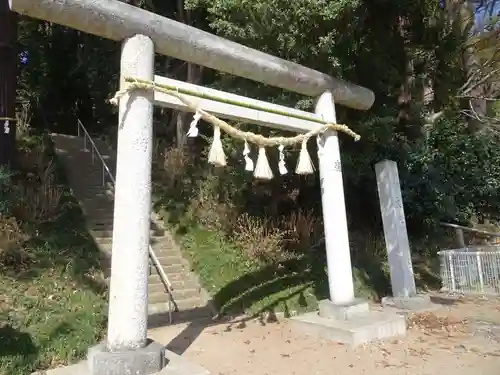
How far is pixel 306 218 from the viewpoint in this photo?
29.4 feet

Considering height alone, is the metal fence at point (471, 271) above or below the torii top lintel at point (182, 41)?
below

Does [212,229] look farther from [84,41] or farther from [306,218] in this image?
[84,41]

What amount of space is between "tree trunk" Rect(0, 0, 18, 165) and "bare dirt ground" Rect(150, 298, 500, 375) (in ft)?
15.9

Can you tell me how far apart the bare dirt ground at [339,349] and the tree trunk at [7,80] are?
4.84 meters

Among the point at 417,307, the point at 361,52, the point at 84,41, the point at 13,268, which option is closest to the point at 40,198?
the point at 13,268

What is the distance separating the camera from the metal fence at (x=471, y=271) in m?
8.74

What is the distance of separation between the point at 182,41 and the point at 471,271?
24.8ft

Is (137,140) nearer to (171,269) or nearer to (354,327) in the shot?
(354,327)

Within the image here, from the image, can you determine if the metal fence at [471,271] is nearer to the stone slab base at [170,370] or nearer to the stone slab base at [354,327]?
the stone slab base at [354,327]

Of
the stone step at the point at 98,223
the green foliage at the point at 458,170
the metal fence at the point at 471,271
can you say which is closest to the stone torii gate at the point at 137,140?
the metal fence at the point at 471,271

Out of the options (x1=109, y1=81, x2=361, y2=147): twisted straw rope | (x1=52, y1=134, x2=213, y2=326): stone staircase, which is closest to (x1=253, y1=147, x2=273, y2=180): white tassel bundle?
(x1=109, y1=81, x2=361, y2=147): twisted straw rope

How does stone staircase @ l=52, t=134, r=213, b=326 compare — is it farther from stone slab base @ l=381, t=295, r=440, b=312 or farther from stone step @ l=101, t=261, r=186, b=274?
stone slab base @ l=381, t=295, r=440, b=312

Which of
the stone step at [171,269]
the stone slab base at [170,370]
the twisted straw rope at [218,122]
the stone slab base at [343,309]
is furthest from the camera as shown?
the stone step at [171,269]

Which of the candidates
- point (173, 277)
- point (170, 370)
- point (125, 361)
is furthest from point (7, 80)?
point (170, 370)
